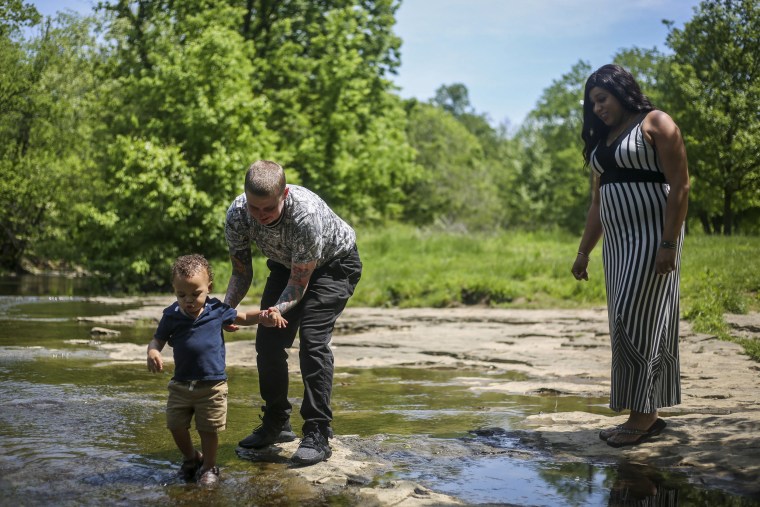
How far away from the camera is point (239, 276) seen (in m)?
5.33

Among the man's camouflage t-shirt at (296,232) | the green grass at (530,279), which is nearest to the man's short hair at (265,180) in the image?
the man's camouflage t-shirt at (296,232)

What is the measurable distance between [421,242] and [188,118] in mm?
7060

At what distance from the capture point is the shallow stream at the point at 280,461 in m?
4.16

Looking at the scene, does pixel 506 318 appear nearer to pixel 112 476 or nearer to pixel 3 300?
pixel 112 476

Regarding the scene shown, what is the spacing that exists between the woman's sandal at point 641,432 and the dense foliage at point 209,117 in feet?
35.4

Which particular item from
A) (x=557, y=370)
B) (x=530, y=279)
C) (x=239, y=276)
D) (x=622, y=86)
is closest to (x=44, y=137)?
(x=530, y=279)

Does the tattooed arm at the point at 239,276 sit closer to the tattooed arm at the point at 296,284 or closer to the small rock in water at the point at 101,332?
the tattooed arm at the point at 296,284

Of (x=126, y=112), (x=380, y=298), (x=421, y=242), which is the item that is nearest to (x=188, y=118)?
(x=126, y=112)

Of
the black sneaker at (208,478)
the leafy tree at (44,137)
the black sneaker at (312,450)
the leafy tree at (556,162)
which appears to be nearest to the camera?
the black sneaker at (208,478)

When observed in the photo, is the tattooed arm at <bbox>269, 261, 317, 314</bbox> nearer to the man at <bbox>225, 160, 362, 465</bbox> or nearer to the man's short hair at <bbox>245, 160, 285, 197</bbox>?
the man at <bbox>225, 160, 362, 465</bbox>

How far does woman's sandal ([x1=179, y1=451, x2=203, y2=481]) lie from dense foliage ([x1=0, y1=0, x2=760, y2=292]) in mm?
11885

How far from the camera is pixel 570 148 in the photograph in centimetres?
6000

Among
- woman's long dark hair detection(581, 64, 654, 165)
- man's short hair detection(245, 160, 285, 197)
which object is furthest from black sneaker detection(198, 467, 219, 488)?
woman's long dark hair detection(581, 64, 654, 165)

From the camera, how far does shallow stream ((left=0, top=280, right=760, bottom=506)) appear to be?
4.16 meters
